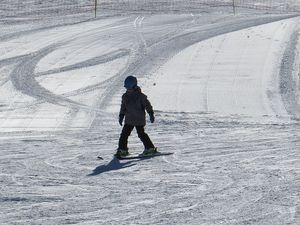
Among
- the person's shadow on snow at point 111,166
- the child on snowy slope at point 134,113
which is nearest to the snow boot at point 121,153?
the child on snowy slope at point 134,113

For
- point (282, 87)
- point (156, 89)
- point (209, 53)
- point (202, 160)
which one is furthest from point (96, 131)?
point (209, 53)

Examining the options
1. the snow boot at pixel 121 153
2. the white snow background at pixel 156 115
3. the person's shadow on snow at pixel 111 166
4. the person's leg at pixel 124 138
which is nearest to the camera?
the white snow background at pixel 156 115

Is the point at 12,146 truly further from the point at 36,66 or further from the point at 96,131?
the point at 36,66

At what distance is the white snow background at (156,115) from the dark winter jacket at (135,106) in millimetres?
670

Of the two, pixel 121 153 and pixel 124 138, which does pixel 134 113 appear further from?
pixel 121 153

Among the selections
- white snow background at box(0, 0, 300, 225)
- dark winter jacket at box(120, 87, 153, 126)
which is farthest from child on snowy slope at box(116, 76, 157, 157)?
white snow background at box(0, 0, 300, 225)

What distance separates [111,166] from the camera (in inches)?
470

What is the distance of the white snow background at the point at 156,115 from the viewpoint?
9.23 m

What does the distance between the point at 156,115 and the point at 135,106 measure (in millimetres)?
5185

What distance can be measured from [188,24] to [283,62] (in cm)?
848

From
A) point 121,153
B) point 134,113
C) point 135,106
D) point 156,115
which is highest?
point 135,106

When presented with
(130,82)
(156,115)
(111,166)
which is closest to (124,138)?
(130,82)

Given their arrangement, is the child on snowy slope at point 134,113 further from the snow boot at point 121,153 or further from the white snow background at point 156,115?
the white snow background at point 156,115

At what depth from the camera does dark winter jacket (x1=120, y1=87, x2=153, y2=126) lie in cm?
1273
